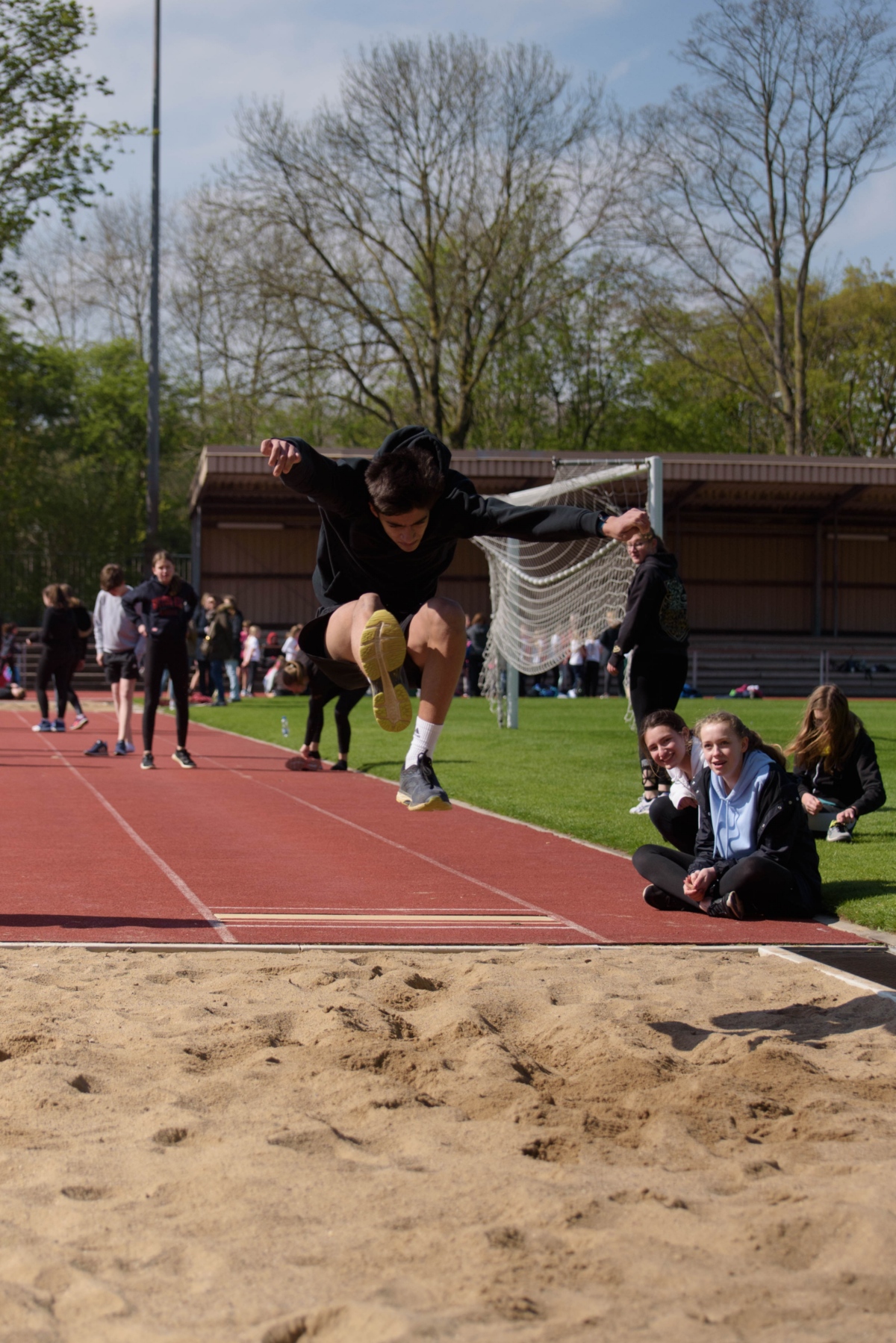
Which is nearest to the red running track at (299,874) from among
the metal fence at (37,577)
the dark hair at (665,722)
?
the dark hair at (665,722)

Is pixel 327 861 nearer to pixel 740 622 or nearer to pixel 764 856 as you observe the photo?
pixel 764 856

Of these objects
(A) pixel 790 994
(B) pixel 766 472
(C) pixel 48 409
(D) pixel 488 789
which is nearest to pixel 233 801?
(D) pixel 488 789

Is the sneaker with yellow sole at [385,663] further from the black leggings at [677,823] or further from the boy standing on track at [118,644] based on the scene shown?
the boy standing on track at [118,644]

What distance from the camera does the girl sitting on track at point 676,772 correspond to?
731 centimetres

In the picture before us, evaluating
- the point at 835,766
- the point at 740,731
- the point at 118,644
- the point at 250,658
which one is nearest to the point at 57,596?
the point at 118,644

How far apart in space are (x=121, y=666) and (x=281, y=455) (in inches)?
381

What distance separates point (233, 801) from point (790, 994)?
21.8 feet

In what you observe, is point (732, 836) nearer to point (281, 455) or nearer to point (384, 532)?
point (384, 532)

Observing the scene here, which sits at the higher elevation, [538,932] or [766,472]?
[766,472]

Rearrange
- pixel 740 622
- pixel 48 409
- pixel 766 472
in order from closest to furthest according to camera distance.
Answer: pixel 766 472, pixel 740 622, pixel 48 409

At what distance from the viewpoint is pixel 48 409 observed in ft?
155

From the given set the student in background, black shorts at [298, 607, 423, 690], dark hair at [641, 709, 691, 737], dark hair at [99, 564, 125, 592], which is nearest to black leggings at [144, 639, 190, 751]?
dark hair at [99, 564, 125, 592]

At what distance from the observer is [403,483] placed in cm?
479

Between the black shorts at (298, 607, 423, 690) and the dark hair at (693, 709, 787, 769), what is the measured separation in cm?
165
